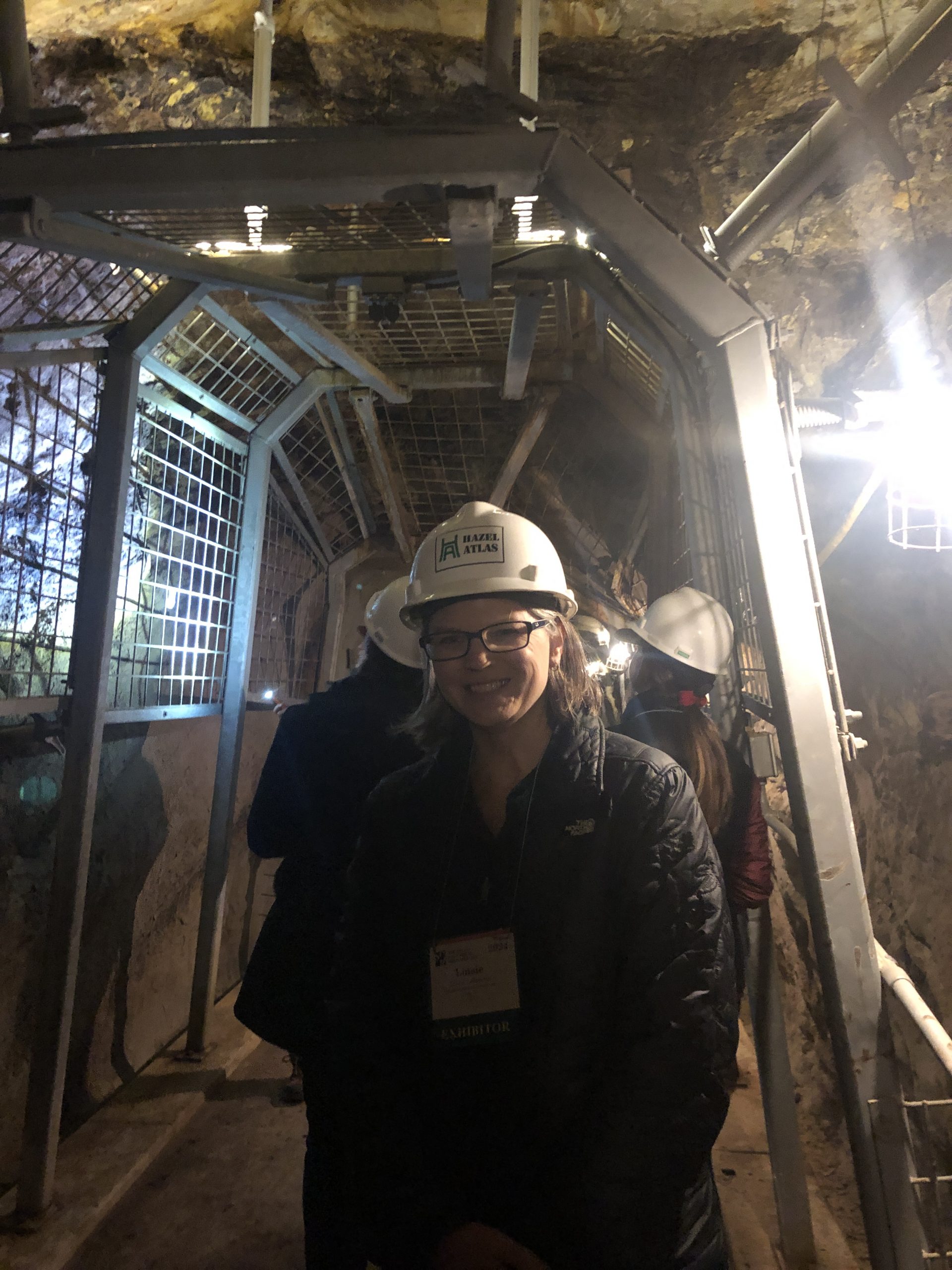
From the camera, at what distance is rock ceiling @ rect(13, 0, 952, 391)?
259cm

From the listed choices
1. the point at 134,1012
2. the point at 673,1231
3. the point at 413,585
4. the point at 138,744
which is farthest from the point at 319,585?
the point at 673,1231

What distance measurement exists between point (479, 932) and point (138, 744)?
2607 millimetres

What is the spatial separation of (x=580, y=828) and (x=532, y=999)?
1.02 ft

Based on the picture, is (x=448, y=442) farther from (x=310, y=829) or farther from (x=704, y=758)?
(x=704, y=758)

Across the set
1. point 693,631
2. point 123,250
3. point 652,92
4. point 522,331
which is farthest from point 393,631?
point 652,92

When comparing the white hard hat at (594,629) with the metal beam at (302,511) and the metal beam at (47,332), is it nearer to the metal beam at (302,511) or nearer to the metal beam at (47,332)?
the metal beam at (302,511)

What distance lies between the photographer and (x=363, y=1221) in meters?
1.19

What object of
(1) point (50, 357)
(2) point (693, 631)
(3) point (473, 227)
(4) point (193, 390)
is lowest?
(2) point (693, 631)

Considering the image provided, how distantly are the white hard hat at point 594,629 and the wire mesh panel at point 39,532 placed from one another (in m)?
3.56

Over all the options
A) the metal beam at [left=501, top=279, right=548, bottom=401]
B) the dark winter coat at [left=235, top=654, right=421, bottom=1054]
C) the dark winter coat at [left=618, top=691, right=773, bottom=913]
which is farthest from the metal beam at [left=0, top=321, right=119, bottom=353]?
the dark winter coat at [left=618, top=691, right=773, bottom=913]

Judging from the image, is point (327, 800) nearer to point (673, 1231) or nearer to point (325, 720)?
point (325, 720)

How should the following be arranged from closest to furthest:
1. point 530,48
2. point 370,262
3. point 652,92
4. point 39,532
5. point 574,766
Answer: point 574,766, point 530,48, point 370,262, point 652,92, point 39,532

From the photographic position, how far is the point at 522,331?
112 inches

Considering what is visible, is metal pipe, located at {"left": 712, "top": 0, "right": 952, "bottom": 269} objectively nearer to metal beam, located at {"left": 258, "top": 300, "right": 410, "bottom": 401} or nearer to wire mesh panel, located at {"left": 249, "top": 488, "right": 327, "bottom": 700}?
metal beam, located at {"left": 258, "top": 300, "right": 410, "bottom": 401}
